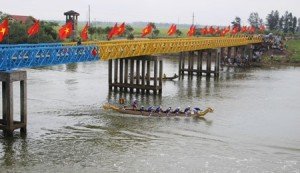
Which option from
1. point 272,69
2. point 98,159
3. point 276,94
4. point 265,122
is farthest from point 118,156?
point 272,69

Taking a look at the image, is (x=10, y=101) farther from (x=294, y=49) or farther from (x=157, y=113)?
(x=294, y=49)

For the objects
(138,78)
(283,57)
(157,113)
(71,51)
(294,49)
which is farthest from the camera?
(294,49)

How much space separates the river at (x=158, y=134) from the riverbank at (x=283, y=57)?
45.1 m

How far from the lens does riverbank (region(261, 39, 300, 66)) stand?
115312 millimetres

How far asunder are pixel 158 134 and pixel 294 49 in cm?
9608

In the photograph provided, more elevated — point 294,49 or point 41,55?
point 294,49

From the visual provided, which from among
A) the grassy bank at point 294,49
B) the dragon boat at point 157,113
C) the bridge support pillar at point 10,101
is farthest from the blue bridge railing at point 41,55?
the grassy bank at point 294,49

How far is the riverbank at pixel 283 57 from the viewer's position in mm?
115312

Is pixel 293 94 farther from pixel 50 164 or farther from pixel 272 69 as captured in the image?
pixel 50 164

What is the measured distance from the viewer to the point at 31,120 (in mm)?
46594

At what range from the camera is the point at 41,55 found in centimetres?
4500

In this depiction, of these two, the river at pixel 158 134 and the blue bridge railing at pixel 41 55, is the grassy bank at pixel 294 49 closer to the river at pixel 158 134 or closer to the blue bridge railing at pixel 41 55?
the river at pixel 158 134

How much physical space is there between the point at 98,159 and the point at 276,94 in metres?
40.3

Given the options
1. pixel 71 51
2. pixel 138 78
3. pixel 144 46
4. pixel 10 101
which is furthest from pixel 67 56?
pixel 138 78
